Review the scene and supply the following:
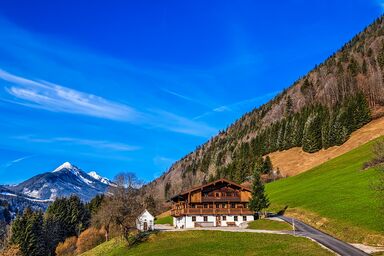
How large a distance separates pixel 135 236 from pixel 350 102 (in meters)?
102

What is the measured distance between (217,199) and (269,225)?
18.2m

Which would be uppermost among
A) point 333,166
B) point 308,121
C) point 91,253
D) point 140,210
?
point 308,121

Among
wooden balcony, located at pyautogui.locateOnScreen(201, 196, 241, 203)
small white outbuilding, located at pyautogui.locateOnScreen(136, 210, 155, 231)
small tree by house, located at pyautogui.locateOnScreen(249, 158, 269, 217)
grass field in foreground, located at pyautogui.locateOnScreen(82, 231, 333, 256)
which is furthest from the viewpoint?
small white outbuilding, located at pyautogui.locateOnScreen(136, 210, 155, 231)

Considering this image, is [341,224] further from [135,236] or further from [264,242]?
[135,236]

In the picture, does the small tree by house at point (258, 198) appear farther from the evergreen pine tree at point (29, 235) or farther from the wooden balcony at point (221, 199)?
the evergreen pine tree at point (29, 235)

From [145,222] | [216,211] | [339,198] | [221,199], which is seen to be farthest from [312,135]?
[145,222]

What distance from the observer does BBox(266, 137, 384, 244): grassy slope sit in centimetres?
5569

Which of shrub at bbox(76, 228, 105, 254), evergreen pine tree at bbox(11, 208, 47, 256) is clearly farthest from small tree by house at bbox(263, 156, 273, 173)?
evergreen pine tree at bbox(11, 208, 47, 256)

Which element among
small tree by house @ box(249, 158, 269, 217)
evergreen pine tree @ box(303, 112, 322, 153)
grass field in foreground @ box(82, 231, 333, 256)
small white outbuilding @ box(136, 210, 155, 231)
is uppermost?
evergreen pine tree @ box(303, 112, 322, 153)

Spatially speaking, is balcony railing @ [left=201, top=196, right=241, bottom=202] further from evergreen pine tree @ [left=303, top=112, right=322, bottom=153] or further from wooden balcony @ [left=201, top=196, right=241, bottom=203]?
evergreen pine tree @ [left=303, top=112, right=322, bottom=153]

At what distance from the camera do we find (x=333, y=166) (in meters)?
109

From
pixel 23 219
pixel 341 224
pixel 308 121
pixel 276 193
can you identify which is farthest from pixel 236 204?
pixel 308 121

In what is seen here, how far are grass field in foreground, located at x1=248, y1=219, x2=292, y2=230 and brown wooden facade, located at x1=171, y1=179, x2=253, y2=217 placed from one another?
9.49 m

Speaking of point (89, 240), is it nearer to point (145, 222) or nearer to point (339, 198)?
point (145, 222)
